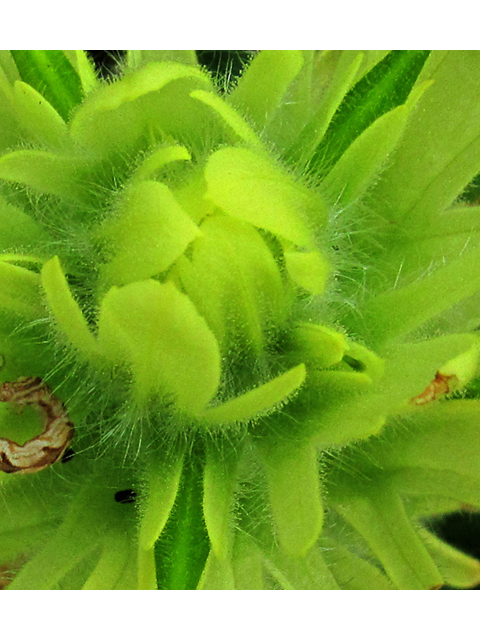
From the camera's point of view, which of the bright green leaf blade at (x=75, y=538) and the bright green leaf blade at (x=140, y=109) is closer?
the bright green leaf blade at (x=140, y=109)

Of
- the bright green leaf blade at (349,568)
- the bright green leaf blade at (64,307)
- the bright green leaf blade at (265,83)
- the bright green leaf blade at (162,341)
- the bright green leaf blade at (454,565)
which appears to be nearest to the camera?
the bright green leaf blade at (162,341)

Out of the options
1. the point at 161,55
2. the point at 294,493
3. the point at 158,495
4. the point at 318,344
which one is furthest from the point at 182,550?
the point at 161,55

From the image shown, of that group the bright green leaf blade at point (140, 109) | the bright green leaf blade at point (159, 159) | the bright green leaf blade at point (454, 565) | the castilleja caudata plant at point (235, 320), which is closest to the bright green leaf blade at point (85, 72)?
the castilleja caudata plant at point (235, 320)

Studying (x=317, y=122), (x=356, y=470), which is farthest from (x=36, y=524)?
(x=317, y=122)

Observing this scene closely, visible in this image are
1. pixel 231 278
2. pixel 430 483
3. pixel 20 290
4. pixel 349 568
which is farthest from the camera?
pixel 349 568

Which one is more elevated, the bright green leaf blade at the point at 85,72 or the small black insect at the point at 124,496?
the bright green leaf blade at the point at 85,72

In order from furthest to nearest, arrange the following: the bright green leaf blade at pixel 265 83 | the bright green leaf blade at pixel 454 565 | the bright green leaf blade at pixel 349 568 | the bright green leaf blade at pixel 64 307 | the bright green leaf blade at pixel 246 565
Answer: the bright green leaf blade at pixel 454 565, the bright green leaf blade at pixel 349 568, the bright green leaf blade at pixel 246 565, the bright green leaf blade at pixel 265 83, the bright green leaf blade at pixel 64 307

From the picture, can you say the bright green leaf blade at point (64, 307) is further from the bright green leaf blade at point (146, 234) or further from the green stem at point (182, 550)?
the green stem at point (182, 550)

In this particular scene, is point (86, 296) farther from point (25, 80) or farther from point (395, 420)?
point (395, 420)

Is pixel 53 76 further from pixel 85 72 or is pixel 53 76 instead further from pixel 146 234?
pixel 146 234
